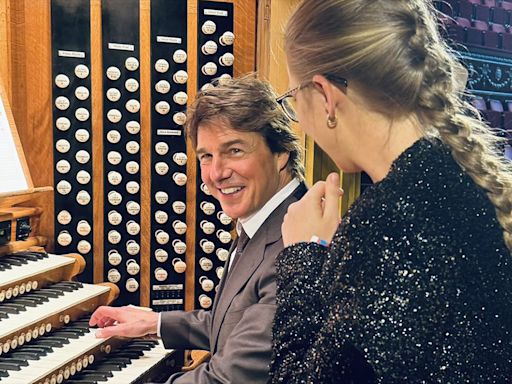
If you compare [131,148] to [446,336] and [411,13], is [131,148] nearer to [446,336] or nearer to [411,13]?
[411,13]

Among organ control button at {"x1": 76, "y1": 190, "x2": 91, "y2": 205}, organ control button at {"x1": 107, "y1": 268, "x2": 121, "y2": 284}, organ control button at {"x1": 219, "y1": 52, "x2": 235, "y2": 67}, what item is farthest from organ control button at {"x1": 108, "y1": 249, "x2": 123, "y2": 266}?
organ control button at {"x1": 219, "y1": 52, "x2": 235, "y2": 67}

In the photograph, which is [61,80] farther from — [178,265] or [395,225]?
[395,225]

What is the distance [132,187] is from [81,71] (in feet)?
1.73

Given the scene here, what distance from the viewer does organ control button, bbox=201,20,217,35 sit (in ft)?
8.70

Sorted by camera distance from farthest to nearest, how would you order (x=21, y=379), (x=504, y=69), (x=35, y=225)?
(x=504, y=69) < (x=35, y=225) < (x=21, y=379)

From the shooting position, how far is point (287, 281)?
99 cm

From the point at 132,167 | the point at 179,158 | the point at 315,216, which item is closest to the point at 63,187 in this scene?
the point at 132,167

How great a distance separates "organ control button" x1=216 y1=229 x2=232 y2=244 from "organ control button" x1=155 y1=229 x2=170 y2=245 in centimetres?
A: 23

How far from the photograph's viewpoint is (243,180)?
6.25 ft

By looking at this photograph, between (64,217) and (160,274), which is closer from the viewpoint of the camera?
(64,217)

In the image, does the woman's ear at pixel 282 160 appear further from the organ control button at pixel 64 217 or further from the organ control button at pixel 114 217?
the organ control button at pixel 64 217

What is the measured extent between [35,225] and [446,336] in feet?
6.58

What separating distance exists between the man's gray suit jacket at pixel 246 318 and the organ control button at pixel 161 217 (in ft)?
2.29

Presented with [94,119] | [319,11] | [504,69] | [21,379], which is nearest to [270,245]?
[21,379]
